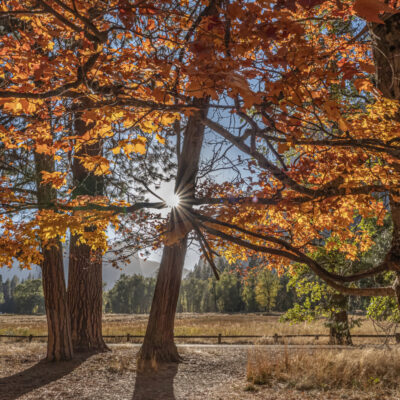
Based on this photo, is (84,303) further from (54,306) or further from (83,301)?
(54,306)

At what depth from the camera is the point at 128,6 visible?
2.64 m

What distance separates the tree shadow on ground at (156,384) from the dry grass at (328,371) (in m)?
1.65

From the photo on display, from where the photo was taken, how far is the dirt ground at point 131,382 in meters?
5.79

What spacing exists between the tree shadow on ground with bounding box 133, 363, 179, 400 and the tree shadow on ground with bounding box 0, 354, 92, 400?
171 cm

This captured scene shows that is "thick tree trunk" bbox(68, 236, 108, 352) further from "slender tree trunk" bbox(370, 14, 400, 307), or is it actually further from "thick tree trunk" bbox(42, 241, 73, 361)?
"slender tree trunk" bbox(370, 14, 400, 307)

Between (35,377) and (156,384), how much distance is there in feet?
8.38

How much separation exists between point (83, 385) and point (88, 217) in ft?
12.3

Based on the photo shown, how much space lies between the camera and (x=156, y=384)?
21.0ft

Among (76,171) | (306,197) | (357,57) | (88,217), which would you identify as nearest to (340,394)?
(306,197)

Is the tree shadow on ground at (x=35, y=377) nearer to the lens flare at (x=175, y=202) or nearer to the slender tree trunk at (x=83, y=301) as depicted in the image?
the slender tree trunk at (x=83, y=301)

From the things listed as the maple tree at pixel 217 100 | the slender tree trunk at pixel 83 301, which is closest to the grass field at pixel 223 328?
the slender tree trunk at pixel 83 301

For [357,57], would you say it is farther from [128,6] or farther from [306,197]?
[128,6]

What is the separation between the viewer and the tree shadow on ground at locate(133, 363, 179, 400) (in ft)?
18.9

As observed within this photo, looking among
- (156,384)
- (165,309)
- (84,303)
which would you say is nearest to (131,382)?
(156,384)
